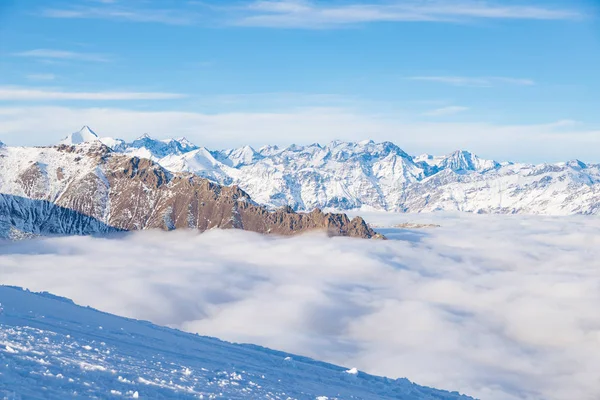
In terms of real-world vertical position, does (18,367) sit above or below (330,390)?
above

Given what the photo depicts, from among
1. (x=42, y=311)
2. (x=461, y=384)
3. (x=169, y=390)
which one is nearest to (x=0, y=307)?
(x=42, y=311)

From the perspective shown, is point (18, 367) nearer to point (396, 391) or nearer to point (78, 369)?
point (78, 369)

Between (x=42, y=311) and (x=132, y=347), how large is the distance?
11.7m

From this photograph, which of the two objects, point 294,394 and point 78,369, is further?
point 294,394

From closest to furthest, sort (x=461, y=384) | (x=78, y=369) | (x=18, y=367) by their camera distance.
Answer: (x=18, y=367), (x=78, y=369), (x=461, y=384)

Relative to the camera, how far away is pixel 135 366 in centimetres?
4238

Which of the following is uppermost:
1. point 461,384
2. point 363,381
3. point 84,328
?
point 84,328

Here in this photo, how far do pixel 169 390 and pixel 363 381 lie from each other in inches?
1041

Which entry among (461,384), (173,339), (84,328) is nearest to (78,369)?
(84,328)

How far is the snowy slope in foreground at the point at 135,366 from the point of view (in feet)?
116

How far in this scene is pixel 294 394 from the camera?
4519 cm

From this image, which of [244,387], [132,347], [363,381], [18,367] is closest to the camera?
[18,367]

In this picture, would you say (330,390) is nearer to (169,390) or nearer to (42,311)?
(169,390)

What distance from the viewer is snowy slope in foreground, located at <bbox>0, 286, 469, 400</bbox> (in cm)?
3534
